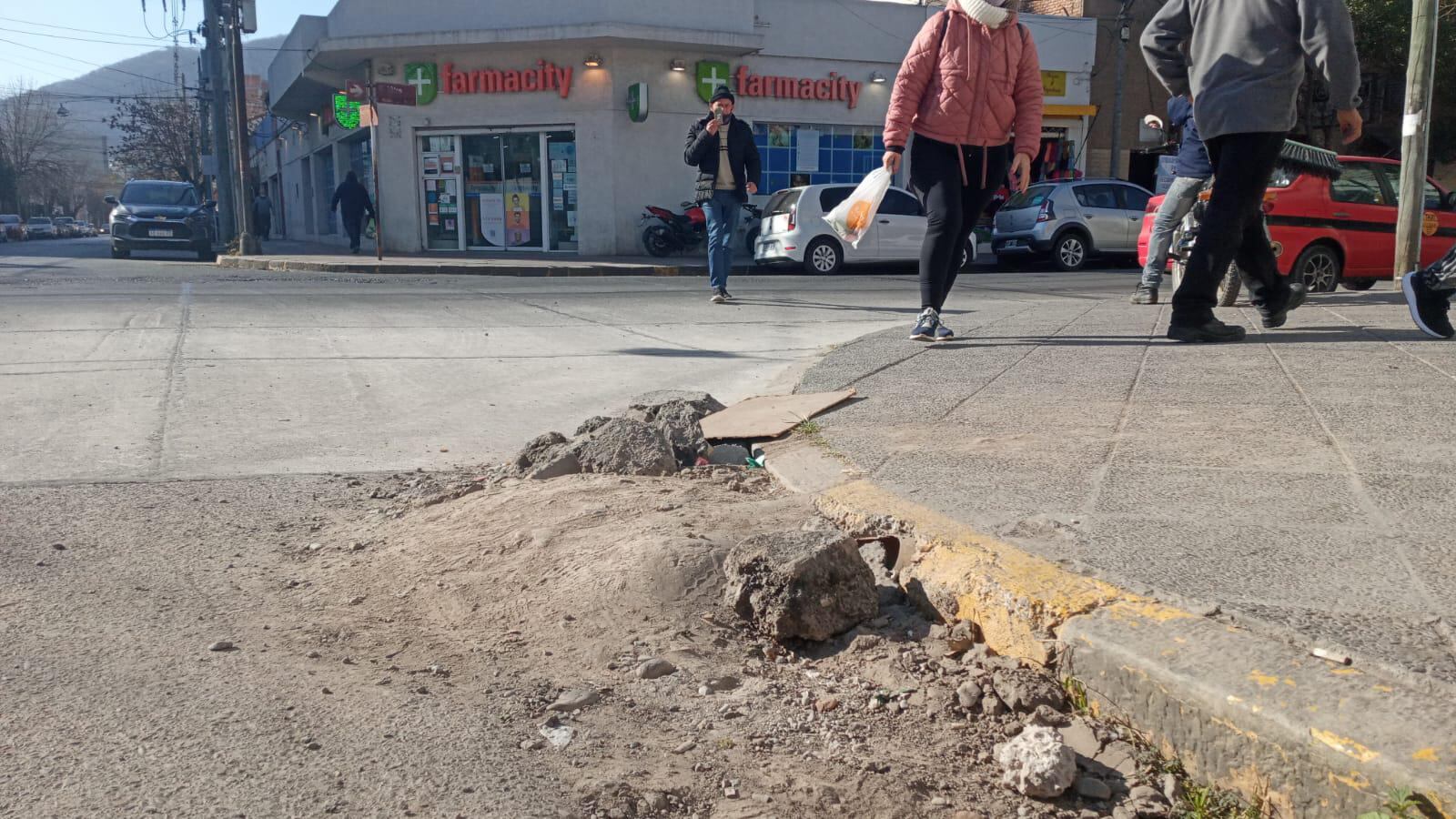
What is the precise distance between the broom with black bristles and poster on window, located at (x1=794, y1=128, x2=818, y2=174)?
17748 mm

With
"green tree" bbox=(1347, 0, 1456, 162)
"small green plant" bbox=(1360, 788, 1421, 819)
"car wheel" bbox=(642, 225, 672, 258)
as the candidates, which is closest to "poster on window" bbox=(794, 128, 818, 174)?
"car wheel" bbox=(642, 225, 672, 258)

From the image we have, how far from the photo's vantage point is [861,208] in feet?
18.9

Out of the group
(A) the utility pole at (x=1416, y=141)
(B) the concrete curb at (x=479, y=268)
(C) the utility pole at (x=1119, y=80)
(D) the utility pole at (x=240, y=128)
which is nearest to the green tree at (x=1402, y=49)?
(C) the utility pole at (x=1119, y=80)

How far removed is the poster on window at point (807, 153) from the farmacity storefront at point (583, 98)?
0.09 ft

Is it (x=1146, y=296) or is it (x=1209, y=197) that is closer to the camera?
(x=1209, y=197)

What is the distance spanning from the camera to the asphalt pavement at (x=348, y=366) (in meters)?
4.61

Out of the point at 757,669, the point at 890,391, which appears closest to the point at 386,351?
the point at 890,391

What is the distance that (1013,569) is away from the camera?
2.39 metres

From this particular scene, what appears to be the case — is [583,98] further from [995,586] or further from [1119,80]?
[995,586]

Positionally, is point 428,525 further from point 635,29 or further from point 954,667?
point 635,29

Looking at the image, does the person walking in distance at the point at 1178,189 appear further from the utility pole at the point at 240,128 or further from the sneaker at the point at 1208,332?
the utility pole at the point at 240,128

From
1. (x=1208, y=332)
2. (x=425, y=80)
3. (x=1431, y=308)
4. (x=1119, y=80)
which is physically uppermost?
(x=1119, y=80)

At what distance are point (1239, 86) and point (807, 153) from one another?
20.1 meters

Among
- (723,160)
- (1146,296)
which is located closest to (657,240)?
(723,160)
